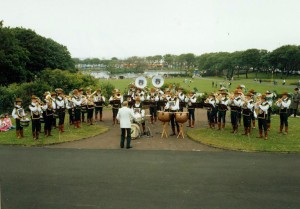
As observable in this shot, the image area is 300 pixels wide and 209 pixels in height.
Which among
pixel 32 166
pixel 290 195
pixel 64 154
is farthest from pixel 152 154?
pixel 290 195

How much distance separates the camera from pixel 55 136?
15.2 metres

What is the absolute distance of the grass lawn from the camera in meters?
13.8

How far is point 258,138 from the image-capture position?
14352mm

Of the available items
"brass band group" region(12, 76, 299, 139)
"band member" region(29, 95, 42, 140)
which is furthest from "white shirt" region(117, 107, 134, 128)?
"band member" region(29, 95, 42, 140)

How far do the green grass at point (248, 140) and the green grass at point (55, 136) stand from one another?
5151mm

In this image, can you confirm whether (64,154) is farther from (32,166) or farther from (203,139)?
(203,139)

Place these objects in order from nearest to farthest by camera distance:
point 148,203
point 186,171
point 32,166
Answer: point 148,203 → point 186,171 → point 32,166

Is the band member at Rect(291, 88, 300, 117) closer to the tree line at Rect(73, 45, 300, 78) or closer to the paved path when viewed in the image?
the paved path

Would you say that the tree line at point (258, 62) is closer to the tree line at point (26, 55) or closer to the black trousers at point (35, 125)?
the tree line at point (26, 55)

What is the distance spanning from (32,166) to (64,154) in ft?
5.60

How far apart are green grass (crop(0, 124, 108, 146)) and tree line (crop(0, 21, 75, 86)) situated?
32.1m

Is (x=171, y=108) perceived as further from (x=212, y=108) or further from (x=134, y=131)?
(x=212, y=108)

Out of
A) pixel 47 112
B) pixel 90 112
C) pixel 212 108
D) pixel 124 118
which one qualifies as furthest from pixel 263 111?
pixel 47 112

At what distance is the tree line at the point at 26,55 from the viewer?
45781 mm
